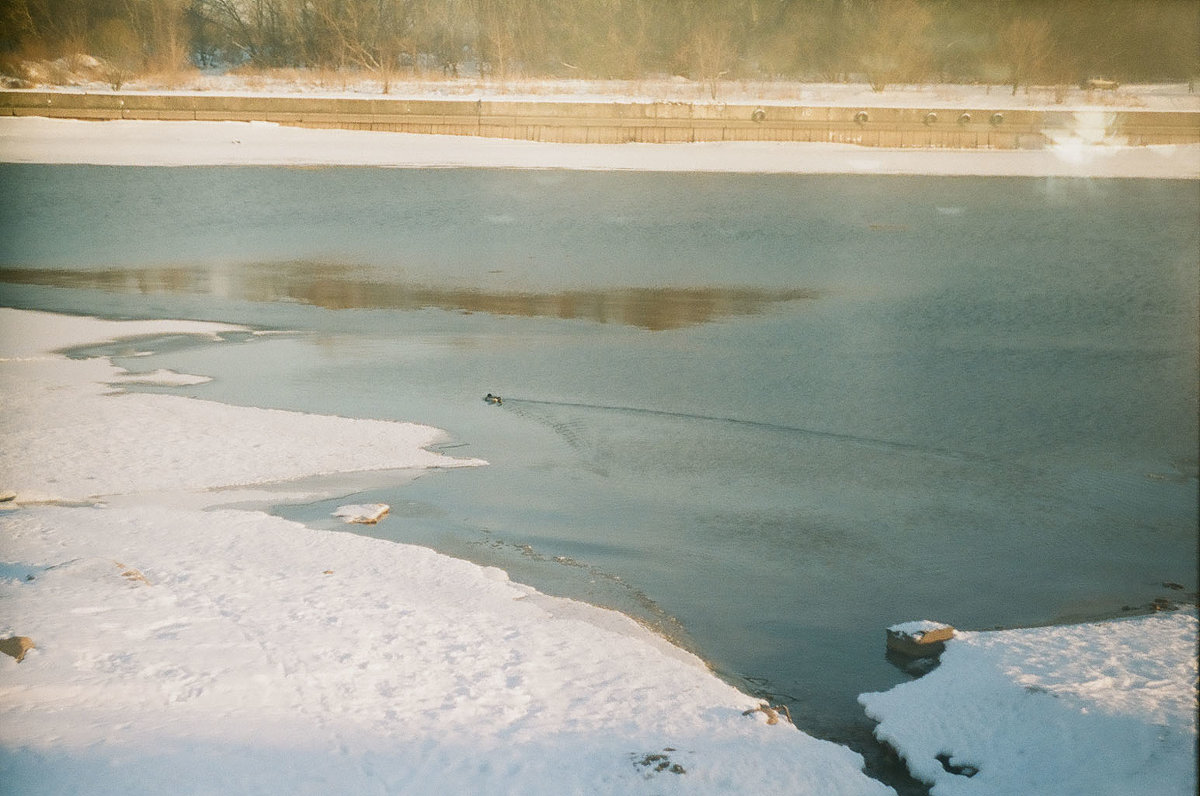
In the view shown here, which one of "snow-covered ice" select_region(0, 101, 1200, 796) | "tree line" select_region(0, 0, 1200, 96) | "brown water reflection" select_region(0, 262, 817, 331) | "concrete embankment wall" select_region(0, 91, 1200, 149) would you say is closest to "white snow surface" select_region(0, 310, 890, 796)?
"snow-covered ice" select_region(0, 101, 1200, 796)

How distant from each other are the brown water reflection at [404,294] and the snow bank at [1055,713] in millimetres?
6372

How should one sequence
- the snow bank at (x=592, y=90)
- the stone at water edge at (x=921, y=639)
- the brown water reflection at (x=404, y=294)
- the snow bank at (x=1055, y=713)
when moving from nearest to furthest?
the snow bank at (x=1055, y=713)
the stone at water edge at (x=921, y=639)
the brown water reflection at (x=404, y=294)
the snow bank at (x=592, y=90)

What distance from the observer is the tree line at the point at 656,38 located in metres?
17.5

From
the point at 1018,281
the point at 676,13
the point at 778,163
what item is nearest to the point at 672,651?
the point at 1018,281

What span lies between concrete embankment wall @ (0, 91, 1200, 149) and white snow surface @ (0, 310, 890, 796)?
23535 mm

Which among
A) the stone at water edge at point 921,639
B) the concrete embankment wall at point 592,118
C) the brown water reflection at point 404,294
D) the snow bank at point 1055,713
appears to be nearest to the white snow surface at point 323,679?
the snow bank at point 1055,713

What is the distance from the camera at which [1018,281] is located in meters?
12.3

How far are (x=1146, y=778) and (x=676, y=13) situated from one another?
26694 mm

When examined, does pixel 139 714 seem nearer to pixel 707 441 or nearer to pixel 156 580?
pixel 156 580

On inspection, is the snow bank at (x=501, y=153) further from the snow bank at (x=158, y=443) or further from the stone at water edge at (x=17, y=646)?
the stone at water edge at (x=17, y=646)

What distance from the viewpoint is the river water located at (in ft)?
16.6

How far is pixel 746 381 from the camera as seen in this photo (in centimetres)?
845

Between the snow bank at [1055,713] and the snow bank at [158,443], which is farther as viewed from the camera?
the snow bank at [158,443]

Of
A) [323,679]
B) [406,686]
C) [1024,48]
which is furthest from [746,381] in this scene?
[1024,48]
